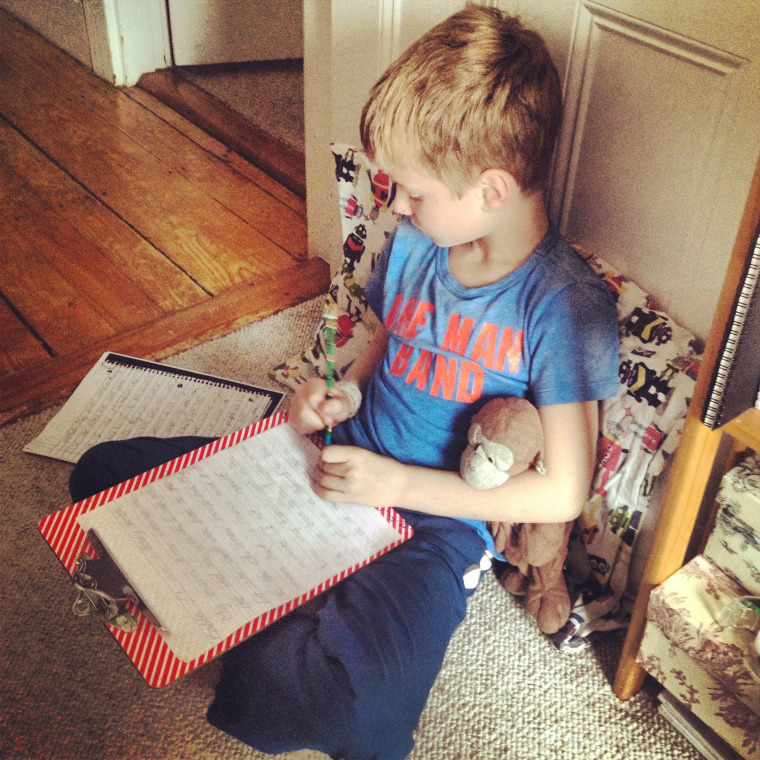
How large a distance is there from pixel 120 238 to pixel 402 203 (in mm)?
1068

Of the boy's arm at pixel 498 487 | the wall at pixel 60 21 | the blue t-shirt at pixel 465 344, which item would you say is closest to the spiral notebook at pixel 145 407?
the blue t-shirt at pixel 465 344

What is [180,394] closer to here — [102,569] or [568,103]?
[102,569]

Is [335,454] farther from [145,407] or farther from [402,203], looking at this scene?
[145,407]

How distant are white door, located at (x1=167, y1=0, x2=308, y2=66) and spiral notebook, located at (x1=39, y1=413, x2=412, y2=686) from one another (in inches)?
72.0

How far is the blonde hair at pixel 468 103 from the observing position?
73 centimetres

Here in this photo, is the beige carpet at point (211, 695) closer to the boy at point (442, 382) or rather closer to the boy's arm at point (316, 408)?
the boy at point (442, 382)

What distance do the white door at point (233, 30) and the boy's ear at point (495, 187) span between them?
1824 millimetres

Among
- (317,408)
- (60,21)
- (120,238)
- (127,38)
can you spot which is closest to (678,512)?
(317,408)

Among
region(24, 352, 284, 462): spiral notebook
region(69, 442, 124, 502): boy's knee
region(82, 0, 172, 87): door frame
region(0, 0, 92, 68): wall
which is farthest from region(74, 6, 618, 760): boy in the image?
region(0, 0, 92, 68): wall

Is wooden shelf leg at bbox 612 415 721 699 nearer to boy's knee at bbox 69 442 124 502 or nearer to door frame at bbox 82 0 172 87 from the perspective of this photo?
boy's knee at bbox 69 442 124 502

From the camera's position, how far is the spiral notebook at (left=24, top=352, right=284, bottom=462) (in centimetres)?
120

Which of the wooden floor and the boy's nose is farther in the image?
the wooden floor

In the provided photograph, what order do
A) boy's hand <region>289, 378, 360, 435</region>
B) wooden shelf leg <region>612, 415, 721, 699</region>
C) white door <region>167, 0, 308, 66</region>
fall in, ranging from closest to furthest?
wooden shelf leg <region>612, 415, 721, 699</region>
boy's hand <region>289, 378, 360, 435</region>
white door <region>167, 0, 308, 66</region>

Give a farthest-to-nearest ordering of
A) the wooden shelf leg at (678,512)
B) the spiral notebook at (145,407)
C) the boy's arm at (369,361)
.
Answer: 1. the spiral notebook at (145,407)
2. the boy's arm at (369,361)
3. the wooden shelf leg at (678,512)
